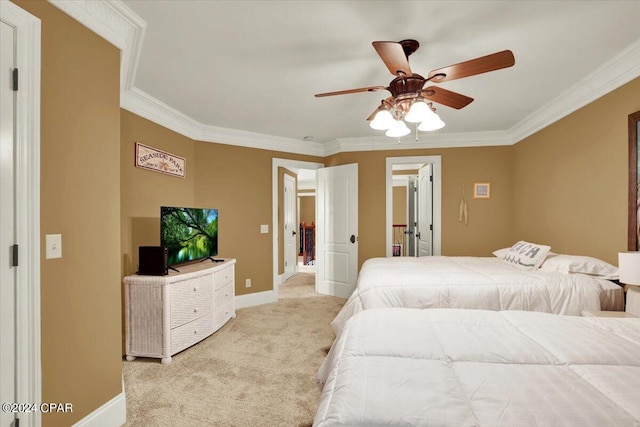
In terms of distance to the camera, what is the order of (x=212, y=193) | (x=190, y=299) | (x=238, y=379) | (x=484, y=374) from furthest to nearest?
(x=212, y=193) → (x=190, y=299) → (x=238, y=379) → (x=484, y=374)

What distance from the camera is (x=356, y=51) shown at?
220 centimetres

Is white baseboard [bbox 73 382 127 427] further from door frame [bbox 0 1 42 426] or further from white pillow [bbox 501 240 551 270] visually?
white pillow [bbox 501 240 551 270]

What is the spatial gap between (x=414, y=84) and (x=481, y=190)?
2.97 meters

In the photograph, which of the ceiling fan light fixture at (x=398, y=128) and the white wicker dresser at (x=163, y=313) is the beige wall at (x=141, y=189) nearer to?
the white wicker dresser at (x=163, y=313)

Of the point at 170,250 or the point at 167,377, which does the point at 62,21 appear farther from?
the point at 167,377

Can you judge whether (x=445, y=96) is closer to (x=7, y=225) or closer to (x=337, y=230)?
(x=7, y=225)

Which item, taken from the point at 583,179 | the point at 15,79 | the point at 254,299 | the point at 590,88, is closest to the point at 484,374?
the point at 15,79

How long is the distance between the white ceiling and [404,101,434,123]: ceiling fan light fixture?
0.49 meters

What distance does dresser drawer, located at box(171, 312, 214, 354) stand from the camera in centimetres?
269

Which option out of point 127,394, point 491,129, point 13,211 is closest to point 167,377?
point 127,394

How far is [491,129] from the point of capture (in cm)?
421

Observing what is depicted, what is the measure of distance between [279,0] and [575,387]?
2181mm

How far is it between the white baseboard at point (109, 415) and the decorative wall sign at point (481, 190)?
4.61m
